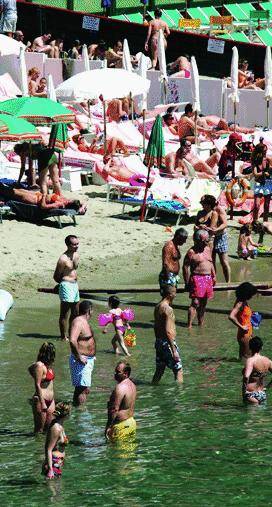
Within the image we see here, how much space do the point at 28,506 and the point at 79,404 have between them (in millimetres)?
3070

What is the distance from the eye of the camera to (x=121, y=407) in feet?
50.8

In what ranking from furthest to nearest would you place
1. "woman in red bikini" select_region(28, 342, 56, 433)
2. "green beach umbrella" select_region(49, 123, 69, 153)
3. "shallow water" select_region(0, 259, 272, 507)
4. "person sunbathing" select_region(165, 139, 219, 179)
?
"person sunbathing" select_region(165, 139, 219, 179)
"green beach umbrella" select_region(49, 123, 69, 153)
"woman in red bikini" select_region(28, 342, 56, 433)
"shallow water" select_region(0, 259, 272, 507)

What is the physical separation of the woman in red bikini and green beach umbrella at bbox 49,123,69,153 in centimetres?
1109

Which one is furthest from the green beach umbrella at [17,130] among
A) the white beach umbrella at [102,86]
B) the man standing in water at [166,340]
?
the man standing in water at [166,340]

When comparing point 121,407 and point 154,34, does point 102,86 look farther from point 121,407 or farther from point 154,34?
point 121,407

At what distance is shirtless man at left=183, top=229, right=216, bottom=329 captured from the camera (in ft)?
66.7

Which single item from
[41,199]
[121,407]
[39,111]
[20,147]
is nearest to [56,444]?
[121,407]

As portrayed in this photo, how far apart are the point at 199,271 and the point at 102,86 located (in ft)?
28.8

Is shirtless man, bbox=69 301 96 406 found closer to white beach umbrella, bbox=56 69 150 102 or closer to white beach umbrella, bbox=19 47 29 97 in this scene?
white beach umbrella, bbox=56 69 150 102

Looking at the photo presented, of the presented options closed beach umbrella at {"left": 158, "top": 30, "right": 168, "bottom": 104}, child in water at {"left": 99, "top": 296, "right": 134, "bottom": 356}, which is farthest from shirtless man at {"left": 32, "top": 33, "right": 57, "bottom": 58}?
child in water at {"left": 99, "top": 296, "right": 134, "bottom": 356}

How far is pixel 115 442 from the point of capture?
15570 millimetres

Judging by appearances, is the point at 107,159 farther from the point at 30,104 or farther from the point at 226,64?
the point at 226,64

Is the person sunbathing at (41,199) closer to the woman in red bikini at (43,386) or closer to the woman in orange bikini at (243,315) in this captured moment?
the woman in orange bikini at (243,315)

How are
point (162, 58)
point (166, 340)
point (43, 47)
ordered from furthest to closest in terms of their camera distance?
point (43, 47) < point (162, 58) < point (166, 340)
